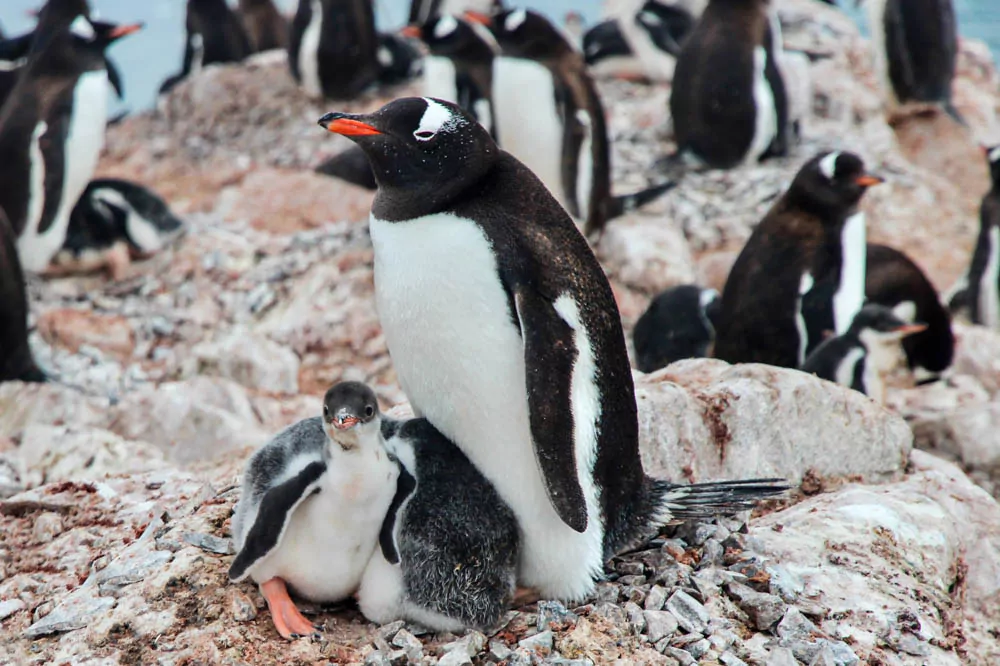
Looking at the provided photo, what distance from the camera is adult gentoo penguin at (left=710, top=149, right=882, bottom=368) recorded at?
5582 millimetres

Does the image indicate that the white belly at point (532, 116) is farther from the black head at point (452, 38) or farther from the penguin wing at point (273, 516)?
the penguin wing at point (273, 516)

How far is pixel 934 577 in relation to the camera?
3.30 metres

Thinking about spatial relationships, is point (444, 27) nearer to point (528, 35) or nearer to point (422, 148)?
point (528, 35)

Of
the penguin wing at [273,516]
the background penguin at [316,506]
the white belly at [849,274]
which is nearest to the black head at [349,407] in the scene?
the background penguin at [316,506]

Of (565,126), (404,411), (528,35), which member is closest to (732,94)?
(565,126)

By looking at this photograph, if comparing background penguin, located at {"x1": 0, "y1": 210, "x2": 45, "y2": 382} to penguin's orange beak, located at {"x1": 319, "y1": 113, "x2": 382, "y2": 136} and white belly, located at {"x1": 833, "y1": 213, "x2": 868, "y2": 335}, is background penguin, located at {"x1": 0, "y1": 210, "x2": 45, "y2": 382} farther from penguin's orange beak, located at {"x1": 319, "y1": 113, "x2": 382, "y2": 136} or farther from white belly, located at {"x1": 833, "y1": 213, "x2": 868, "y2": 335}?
white belly, located at {"x1": 833, "y1": 213, "x2": 868, "y2": 335}

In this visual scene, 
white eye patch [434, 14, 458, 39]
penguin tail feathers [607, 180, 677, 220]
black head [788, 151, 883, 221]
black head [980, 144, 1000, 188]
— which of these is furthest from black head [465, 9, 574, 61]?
black head [980, 144, 1000, 188]

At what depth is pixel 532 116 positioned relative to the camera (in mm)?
7797

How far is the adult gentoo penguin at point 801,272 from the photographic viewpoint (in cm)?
558

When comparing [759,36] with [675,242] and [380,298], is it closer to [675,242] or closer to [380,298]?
[675,242]

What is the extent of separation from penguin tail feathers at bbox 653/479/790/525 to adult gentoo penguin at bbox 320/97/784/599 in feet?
0.74

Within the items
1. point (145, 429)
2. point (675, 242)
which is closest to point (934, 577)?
point (145, 429)

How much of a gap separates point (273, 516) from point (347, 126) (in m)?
0.92

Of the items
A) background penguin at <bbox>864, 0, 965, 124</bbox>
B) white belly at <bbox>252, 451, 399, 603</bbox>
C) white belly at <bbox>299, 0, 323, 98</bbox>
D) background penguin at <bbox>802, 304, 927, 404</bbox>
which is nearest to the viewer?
white belly at <bbox>252, 451, 399, 603</bbox>
